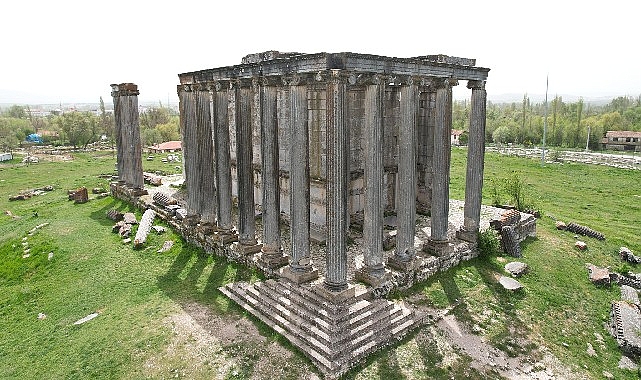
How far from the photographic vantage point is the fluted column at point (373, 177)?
46.8ft

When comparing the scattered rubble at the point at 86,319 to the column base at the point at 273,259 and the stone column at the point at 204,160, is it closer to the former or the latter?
the column base at the point at 273,259

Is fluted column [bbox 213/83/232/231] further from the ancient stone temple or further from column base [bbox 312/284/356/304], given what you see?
column base [bbox 312/284/356/304]

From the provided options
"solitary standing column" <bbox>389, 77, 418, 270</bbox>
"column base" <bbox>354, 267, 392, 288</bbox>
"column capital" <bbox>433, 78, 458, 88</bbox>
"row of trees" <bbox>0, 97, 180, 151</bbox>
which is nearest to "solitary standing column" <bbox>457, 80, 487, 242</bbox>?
"column capital" <bbox>433, 78, 458, 88</bbox>

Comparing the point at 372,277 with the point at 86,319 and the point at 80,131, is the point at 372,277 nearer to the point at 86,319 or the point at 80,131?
the point at 86,319

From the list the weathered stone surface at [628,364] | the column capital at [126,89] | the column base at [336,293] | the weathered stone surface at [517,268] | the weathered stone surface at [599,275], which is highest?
the column capital at [126,89]

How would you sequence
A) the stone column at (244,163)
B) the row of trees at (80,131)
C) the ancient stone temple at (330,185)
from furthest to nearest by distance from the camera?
the row of trees at (80,131) → the stone column at (244,163) → the ancient stone temple at (330,185)

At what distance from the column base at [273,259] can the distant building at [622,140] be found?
86.0 meters

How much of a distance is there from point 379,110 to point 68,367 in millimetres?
12860

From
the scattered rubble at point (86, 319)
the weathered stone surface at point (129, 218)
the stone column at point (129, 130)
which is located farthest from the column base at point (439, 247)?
the stone column at point (129, 130)

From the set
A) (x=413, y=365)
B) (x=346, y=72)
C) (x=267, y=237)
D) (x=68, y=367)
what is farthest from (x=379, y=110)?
(x=68, y=367)

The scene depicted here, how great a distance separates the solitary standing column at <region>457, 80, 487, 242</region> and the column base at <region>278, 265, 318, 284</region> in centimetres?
855

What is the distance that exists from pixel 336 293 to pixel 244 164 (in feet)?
23.9

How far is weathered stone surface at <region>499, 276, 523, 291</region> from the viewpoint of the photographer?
57.6ft

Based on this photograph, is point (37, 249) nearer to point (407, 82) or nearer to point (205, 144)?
point (205, 144)
